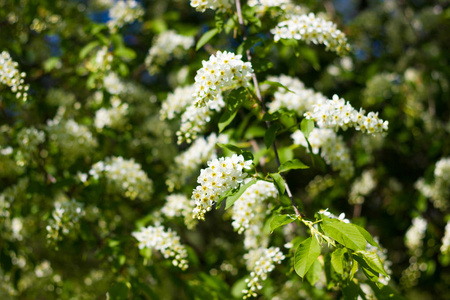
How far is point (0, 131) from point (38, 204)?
0.88 meters

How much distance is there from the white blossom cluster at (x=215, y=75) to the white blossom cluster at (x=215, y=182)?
0.47 m

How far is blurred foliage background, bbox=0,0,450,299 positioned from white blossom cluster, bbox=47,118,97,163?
1 centimetres

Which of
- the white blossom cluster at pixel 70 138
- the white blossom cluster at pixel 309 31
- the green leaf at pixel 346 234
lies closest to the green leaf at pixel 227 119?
the white blossom cluster at pixel 309 31

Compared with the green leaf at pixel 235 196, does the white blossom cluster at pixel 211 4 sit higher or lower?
higher

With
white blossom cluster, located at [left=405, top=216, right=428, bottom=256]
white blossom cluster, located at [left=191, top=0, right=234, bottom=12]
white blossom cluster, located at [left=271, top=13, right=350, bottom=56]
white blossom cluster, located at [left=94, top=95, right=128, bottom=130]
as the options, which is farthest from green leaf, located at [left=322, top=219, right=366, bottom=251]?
white blossom cluster, located at [left=94, top=95, right=128, bottom=130]

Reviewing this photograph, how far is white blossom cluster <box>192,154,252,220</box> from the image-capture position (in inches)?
91.9

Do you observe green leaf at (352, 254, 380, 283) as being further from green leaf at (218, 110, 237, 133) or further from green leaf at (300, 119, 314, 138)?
green leaf at (218, 110, 237, 133)

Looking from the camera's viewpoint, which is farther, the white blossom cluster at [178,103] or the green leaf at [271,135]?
the white blossom cluster at [178,103]

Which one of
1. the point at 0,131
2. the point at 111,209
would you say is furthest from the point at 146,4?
the point at 111,209

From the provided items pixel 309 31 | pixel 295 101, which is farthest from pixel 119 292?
pixel 309 31

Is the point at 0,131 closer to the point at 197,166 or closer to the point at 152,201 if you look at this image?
the point at 152,201

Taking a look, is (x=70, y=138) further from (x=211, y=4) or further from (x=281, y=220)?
(x=281, y=220)

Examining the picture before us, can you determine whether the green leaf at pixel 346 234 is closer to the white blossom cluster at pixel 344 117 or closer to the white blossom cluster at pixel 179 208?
the white blossom cluster at pixel 344 117

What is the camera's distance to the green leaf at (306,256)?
208 centimetres
